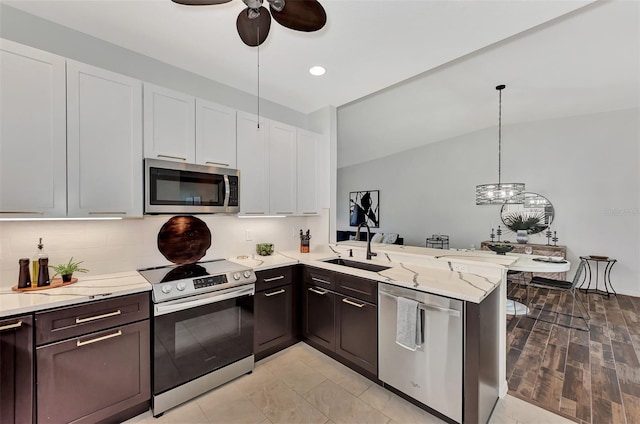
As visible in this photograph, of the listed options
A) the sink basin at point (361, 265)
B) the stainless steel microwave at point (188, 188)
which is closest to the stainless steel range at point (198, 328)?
the stainless steel microwave at point (188, 188)

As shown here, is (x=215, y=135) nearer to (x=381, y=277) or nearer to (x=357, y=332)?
(x=381, y=277)

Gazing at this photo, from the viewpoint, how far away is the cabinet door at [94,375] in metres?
1.50

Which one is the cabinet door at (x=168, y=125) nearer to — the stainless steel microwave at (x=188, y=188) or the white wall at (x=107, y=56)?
the stainless steel microwave at (x=188, y=188)

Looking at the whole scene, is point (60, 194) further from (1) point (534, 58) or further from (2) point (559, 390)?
(1) point (534, 58)

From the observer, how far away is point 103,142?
1.90 meters

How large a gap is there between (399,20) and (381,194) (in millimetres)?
6218

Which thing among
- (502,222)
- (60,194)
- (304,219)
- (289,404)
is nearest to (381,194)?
(502,222)

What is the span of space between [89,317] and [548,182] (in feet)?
24.0

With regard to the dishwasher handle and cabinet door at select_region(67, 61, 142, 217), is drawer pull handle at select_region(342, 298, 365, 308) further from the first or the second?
cabinet door at select_region(67, 61, 142, 217)

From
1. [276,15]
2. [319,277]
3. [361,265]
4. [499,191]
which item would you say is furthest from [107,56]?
[499,191]

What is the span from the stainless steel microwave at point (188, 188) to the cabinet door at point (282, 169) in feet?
1.46

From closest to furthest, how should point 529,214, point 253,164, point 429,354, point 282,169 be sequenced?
point 429,354 → point 253,164 → point 282,169 → point 529,214

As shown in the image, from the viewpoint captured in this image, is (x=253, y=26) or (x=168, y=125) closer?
(x=253, y=26)

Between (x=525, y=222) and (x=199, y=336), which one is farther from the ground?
(x=525, y=222)
